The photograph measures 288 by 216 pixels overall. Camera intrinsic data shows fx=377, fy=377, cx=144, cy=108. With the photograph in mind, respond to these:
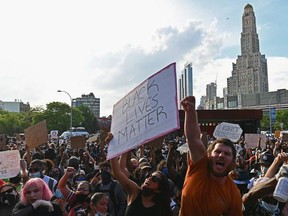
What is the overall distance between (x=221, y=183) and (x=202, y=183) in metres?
0.19

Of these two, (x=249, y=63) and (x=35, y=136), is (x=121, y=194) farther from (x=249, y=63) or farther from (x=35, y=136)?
(x=249, y=63)

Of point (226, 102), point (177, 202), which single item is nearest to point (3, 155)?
point (177, 202)

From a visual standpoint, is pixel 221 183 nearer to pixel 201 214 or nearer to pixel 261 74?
pixel 201 214

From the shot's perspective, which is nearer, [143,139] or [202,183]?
[202,183]

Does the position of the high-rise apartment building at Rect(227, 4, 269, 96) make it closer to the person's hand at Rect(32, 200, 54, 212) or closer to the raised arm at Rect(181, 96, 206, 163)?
the person's hand at Rect(32, 200, 54, 212)

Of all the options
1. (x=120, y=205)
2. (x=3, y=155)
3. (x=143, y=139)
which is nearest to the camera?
(x=143, y=139)

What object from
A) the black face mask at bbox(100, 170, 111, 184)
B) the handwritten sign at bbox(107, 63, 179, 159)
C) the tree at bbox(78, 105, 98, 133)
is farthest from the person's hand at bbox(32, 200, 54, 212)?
the tree at bbox(78, 105, 98, 133)

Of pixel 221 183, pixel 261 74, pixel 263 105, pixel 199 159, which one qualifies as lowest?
pixel 221 183

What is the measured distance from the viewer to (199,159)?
2.99 m

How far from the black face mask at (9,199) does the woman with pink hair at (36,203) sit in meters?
0.55

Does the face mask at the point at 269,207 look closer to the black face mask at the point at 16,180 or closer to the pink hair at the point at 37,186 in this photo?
the pink hair at the point at 37,186

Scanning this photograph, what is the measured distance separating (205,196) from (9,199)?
263 cm

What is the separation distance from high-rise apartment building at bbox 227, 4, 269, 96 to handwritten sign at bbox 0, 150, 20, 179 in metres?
171

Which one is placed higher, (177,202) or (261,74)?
(261,74)
